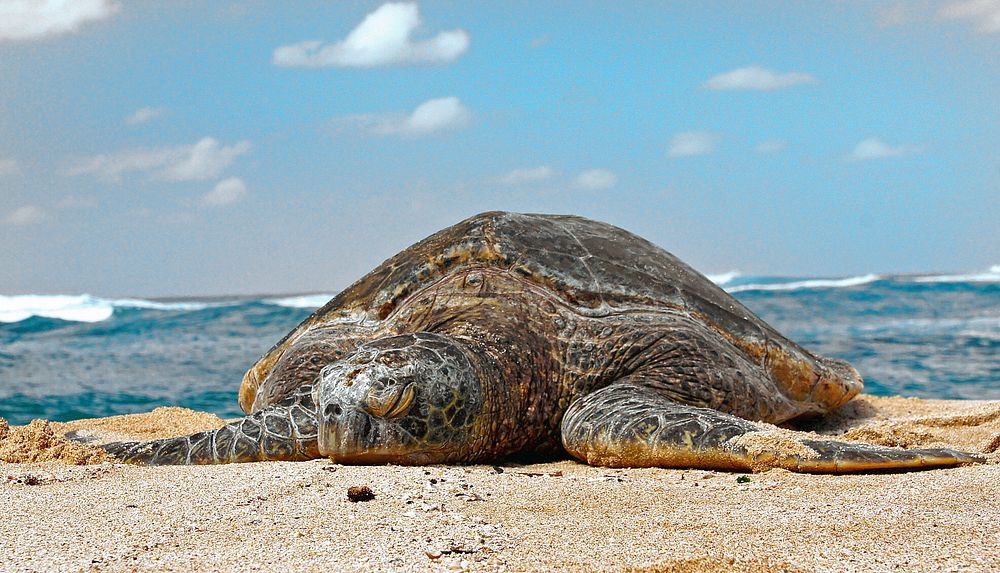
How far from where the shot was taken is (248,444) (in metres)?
4.32

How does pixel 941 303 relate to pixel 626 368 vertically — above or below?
above

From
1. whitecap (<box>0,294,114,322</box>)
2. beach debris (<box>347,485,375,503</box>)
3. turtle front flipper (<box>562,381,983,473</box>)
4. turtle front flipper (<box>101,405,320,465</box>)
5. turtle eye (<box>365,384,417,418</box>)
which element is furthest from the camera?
whitecap (<box>0,294,114,322</box>)

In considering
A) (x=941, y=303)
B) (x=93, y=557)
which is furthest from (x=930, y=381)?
(x=941, y=303)

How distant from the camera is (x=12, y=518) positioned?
2885 mm

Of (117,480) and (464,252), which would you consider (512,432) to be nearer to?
(464,252)

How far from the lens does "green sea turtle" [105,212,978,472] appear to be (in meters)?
3.85

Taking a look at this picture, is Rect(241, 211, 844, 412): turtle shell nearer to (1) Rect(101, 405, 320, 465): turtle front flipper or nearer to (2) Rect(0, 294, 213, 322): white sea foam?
(1) Rect(101, 405, 320, 465): turtle front flipper

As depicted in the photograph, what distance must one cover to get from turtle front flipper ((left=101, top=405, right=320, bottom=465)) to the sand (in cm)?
29

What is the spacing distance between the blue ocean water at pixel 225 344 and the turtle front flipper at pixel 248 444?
5.22 m

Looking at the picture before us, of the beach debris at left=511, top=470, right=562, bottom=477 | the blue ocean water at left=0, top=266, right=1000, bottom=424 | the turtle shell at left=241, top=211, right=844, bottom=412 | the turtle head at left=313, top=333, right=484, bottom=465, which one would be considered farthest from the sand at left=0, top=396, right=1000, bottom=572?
the blue ocean water at left=0, top=266, right=1000, bottom=424

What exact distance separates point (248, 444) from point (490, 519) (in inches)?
75.5

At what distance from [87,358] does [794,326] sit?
17.2 meters

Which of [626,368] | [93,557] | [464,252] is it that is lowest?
[93,557]

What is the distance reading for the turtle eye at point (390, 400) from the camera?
378 centimetres
